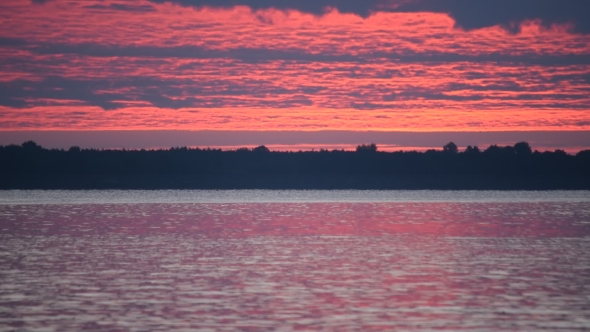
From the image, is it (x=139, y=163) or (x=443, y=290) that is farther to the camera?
(x=139, y=163)

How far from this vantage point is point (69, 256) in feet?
116

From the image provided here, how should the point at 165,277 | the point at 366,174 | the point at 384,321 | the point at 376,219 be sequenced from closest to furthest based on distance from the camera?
the point at 384,321, the point at 165,277, the point at 376,219, the point at 366,174

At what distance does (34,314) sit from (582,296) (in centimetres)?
1422

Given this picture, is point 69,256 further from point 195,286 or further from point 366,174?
point 366,174

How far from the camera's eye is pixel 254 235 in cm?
4766

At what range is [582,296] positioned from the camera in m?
24.2

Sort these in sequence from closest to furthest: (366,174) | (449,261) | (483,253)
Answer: (449,261), (483,253), (366,174)

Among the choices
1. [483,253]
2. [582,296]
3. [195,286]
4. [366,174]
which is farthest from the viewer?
[366,174]

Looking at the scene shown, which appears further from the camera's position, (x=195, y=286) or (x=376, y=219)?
(x=376, y=219)

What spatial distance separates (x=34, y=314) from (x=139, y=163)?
17068 cm

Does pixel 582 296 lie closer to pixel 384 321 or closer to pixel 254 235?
pixel 384 321

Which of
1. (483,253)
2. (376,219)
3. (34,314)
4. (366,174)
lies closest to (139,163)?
(366,174)

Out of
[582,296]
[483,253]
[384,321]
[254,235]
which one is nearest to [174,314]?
[384,321]

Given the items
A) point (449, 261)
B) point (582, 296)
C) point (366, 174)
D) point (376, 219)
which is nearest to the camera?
point (582, 296)
